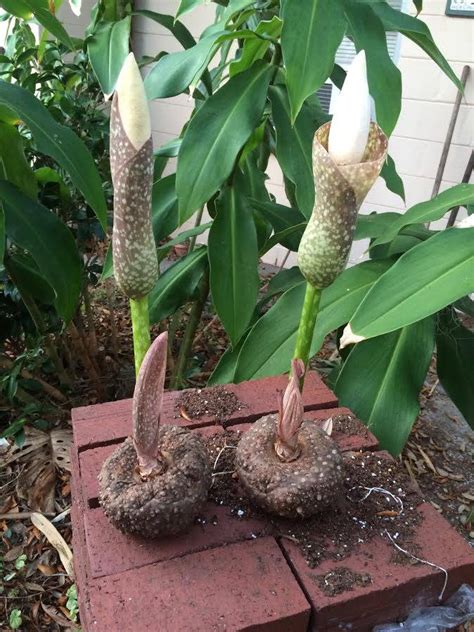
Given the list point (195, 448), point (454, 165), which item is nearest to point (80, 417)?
point (195, 448)

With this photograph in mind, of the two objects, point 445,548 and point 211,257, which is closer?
point 445,548

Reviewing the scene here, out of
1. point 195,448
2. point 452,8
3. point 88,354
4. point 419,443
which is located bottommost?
point 419,443

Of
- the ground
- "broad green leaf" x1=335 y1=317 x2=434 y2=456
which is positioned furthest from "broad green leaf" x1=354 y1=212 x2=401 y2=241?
the ground

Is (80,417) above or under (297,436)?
under

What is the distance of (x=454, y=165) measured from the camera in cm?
245

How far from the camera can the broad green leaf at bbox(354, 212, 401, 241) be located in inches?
50.2

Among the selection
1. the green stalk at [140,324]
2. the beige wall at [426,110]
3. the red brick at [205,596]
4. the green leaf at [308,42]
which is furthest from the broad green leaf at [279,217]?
the beige wall at [426,110]

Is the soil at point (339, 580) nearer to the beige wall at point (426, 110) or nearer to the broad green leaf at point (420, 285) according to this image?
the broad green leaf at point (420, 285)

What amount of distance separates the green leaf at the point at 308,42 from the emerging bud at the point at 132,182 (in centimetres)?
38

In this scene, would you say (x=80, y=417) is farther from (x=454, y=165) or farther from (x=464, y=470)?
(x=454, y=165)

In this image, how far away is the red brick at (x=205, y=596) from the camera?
633mm

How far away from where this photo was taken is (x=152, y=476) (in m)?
0.73

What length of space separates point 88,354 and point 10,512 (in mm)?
482

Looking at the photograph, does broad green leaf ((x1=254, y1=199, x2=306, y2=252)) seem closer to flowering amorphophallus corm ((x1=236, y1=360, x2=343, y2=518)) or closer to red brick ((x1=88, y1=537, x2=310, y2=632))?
flowering amorphophallus corm ((x1=236, y1=360, x2=343, y2=518))
